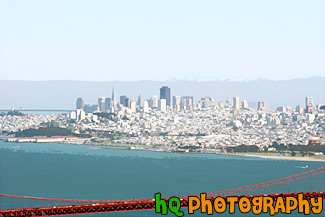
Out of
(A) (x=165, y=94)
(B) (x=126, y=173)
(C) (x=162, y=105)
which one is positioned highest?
(A) (x=165, y=94)

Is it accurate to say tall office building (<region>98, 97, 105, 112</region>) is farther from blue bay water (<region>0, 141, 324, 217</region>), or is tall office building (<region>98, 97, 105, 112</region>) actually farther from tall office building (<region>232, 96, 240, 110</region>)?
blue bay water (<region>0, 141, 324, 217</region>)

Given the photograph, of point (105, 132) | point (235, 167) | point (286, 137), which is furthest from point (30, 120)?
point (235, 167)

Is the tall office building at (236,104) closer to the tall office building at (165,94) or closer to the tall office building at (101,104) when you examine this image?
the tall office building at (165,94)

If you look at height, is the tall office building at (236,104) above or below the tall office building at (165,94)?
below

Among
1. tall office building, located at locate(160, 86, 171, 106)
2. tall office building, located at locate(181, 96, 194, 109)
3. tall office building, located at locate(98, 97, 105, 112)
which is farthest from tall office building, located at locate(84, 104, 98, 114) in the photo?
tall office building, located at locate(181, 96, 194, 109)

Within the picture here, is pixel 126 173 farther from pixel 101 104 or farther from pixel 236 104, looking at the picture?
pixel 101 104

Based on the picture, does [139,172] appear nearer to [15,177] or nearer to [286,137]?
[15,177]

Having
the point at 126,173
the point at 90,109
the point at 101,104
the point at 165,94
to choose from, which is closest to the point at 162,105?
the point at 165,94

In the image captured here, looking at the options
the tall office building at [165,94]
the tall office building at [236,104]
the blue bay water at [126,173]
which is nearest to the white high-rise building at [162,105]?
the tall office building at [165,94]
